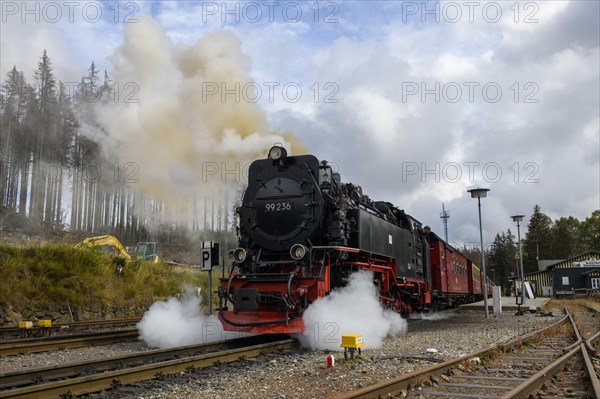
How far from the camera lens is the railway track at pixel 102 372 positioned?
4.80 metres

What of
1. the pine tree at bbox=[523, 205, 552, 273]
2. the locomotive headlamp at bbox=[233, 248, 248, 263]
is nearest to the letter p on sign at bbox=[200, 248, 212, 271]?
the locomotive headlamp at bbox=[233, 248, 248, 263]

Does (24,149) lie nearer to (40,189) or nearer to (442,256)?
(40,189)

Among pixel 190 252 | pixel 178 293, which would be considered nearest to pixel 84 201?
pixel 190 252

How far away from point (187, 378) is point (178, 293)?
45.2 ft

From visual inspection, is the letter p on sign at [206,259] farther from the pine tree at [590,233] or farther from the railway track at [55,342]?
the pine tree at [590,233]

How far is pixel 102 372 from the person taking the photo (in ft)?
20.1

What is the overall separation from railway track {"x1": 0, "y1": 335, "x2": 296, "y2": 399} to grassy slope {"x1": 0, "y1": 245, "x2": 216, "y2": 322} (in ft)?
23.8

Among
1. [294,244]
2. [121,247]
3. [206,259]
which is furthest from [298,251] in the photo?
[121,247]

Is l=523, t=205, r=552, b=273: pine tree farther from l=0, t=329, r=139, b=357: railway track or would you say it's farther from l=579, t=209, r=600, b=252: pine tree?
l=0, t=329, r=139, b=357: railway track

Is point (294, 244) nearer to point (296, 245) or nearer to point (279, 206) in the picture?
point (296, 245)

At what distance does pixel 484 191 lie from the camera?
17.9 m

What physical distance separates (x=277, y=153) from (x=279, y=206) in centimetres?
119

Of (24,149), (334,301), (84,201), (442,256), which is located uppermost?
(24,149)

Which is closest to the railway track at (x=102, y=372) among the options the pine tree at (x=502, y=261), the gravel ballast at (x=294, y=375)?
the gravel ballast at (x=294, y=375)
